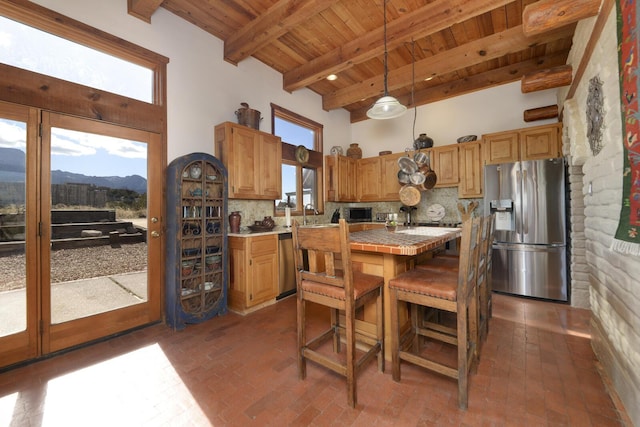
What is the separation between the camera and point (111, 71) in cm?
259

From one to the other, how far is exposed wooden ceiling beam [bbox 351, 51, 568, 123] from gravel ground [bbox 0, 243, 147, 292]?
5100 millimetres

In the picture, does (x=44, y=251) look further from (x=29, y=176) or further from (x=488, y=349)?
(x=488, y=349)

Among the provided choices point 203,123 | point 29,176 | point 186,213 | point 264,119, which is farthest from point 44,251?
point 264,119

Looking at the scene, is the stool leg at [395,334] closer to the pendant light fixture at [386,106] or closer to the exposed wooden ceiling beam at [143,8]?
the pendant light fixture at [386,106]

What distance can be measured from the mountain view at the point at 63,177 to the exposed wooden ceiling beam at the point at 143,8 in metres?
1.64

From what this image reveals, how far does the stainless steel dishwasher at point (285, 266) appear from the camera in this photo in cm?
351

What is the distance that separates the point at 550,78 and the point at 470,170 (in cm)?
149

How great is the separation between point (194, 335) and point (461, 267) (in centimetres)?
240

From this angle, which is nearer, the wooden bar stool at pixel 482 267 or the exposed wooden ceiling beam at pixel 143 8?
the wooden bar stool at pixel 482 267

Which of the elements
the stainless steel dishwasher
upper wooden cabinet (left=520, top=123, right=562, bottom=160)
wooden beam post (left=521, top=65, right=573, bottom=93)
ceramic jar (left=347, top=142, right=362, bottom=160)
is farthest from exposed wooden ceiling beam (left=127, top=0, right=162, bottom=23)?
upper wooden cabinet (left=520, top=123, right=562, bottom=160)

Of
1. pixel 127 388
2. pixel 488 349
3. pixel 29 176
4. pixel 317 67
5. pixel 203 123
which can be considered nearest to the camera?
pixel 127 388

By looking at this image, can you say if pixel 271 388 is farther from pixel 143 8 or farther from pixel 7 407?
pixel 143 8

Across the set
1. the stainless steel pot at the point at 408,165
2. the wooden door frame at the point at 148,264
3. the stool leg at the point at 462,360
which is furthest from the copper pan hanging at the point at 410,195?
the wooden door frame at the point at 148,264

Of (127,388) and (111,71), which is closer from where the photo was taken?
(127,388)
